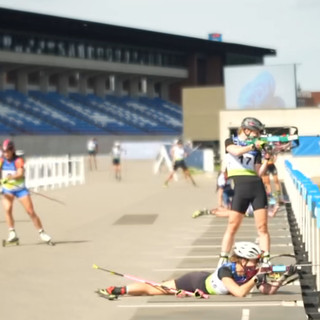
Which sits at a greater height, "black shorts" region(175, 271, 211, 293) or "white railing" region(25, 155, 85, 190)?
"black shorts" region(175, 271, 211, 293)

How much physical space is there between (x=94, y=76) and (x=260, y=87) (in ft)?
108

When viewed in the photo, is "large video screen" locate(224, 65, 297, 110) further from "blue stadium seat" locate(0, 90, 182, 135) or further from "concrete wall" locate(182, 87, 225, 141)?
"blue stadium seat" locate(0, 90, 182, 135)

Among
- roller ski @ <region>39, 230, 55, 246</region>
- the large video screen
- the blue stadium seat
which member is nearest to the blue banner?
the large video screen

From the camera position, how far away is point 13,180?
1658cm

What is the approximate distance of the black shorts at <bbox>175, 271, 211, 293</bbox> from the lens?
10.4m

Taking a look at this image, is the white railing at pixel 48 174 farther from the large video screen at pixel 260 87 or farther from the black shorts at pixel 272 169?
the large video screen at pixel 260 87

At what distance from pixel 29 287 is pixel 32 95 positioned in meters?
72.2

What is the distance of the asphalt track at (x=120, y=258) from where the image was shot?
980 cm

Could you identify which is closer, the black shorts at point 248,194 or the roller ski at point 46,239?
the black shorts at point 248,194

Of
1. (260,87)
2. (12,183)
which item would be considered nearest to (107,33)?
(260,87)

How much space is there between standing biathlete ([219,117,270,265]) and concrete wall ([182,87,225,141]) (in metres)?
64.6

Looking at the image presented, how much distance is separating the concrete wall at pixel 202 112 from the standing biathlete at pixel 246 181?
6457cm

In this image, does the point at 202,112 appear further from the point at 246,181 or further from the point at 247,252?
the point at 247,252

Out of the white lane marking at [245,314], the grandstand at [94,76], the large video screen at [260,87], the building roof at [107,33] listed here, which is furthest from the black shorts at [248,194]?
the building roof at [107,33]
